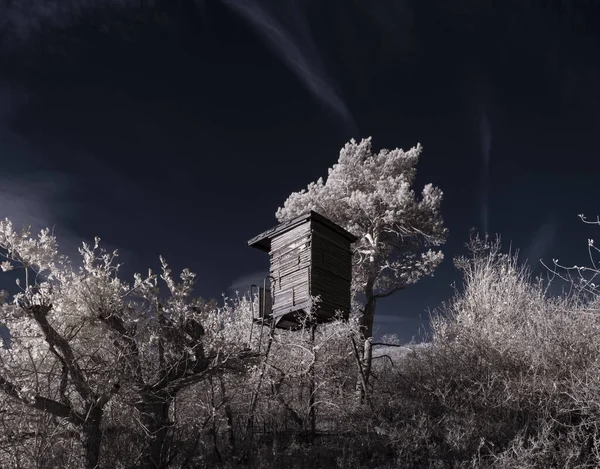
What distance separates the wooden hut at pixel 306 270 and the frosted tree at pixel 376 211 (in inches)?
216

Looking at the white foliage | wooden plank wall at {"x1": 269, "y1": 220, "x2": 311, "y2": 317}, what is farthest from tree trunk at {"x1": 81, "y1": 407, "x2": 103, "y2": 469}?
the white foliage

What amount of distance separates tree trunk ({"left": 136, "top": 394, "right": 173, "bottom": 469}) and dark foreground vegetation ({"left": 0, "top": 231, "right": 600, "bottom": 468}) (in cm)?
2

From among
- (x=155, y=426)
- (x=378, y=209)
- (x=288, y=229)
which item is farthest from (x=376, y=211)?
(x=155, y=426)

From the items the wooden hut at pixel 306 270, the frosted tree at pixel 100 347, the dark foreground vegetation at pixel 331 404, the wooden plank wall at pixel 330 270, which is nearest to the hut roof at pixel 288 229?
the wooden hut at pixel 306 270

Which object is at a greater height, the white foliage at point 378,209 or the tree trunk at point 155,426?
the white foliage at point 378,209

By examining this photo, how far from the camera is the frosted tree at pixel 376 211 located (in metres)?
23.1

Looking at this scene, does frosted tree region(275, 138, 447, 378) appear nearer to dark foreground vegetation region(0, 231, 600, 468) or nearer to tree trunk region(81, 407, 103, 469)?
dark foreground vegetation region(0, 231, 600, 468)

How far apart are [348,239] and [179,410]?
932cm

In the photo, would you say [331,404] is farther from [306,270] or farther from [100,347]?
[100,347]

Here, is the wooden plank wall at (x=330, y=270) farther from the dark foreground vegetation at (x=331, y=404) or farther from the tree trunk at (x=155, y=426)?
the tree trunk at (x=155, y=426)

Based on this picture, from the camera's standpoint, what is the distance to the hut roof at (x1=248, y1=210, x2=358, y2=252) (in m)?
16.7

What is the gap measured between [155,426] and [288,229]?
9005 millimetres

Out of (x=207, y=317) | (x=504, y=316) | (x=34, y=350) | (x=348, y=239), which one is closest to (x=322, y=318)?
(x=348, y=239)

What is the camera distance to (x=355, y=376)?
1842 cm
